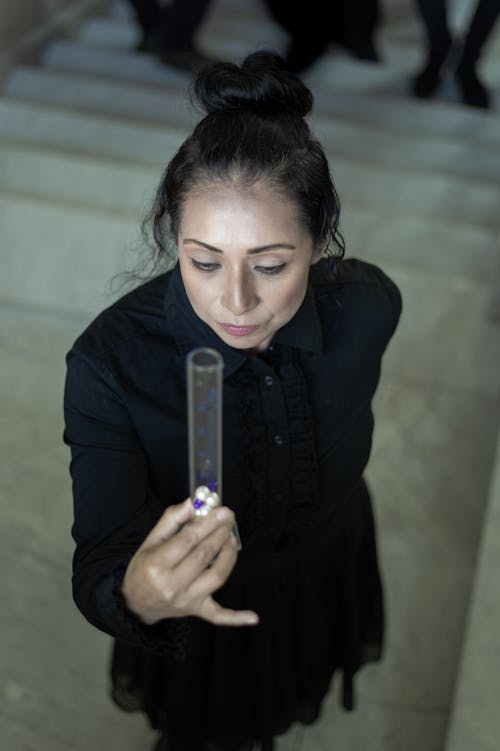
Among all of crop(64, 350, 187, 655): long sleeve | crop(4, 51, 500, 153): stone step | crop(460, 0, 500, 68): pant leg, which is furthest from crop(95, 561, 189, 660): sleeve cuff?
crop(460, 0, 500, 68): pant leg

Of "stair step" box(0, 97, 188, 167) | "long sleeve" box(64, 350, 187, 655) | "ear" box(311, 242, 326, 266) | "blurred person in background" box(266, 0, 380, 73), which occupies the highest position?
"ear" box(311, 242, 326, 266)

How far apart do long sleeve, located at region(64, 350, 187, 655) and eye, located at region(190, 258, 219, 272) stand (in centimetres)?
21

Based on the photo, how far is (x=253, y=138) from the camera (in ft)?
3.50

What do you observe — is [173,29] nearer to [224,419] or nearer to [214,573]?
[224,419]

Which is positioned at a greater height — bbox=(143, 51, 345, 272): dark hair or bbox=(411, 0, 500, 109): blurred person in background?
bbox=(143, 51, 345, 272): dark hair

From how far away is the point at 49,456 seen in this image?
255 cm

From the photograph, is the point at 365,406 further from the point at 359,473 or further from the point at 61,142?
the point at 61,142

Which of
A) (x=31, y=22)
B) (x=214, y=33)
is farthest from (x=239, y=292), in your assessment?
(x=214, y=33)

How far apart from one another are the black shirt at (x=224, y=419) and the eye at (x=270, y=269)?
0.57ft

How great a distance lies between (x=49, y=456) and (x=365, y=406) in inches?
54.1

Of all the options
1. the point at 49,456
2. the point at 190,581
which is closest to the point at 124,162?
the point at 49,456

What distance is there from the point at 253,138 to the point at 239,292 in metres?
0.20

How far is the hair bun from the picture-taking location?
1036mm

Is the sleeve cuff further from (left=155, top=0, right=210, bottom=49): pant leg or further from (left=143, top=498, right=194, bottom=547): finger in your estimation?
(left=155, top=0, right=210, bottom=49): pant leg
